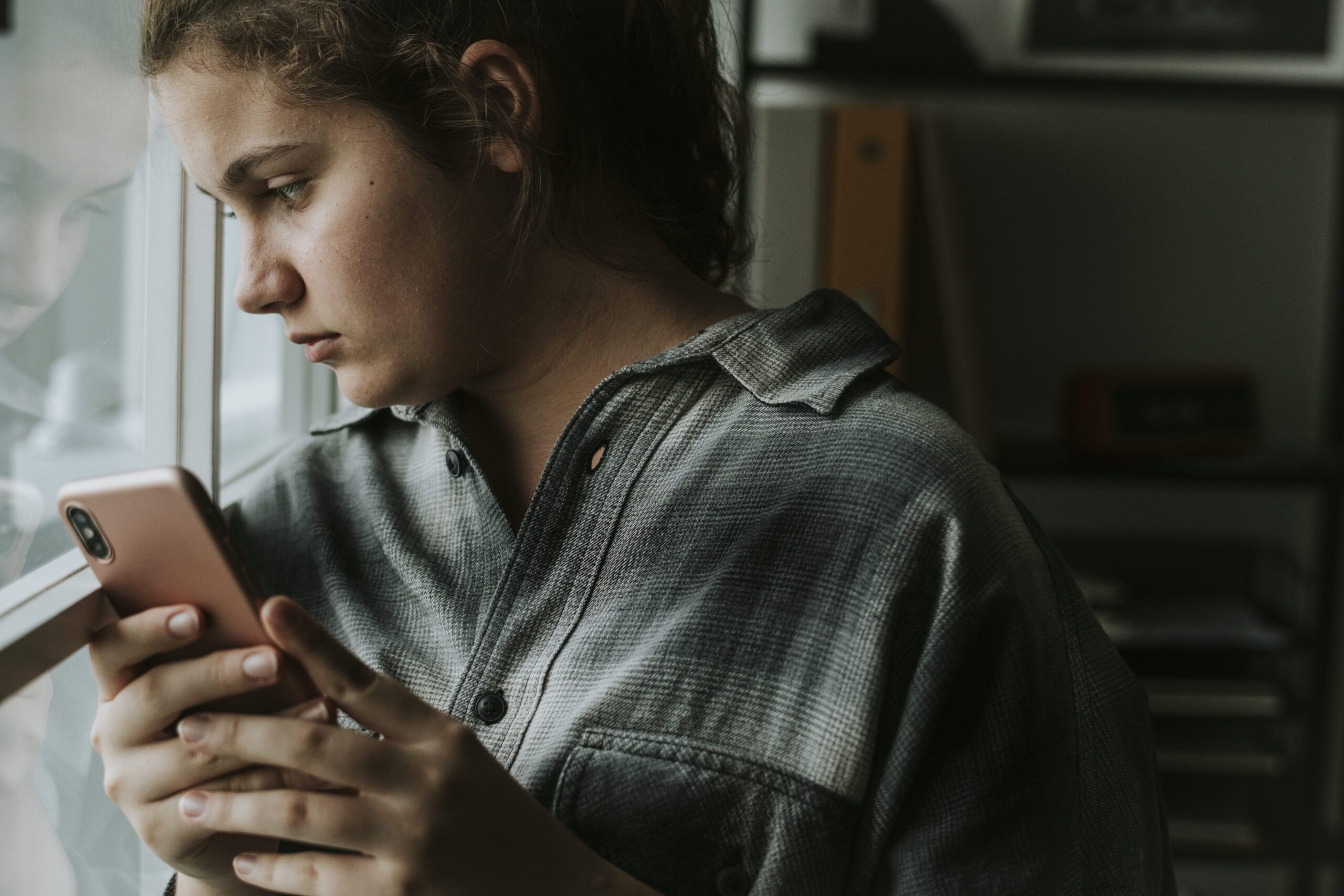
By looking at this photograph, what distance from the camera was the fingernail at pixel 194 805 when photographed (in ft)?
1.69

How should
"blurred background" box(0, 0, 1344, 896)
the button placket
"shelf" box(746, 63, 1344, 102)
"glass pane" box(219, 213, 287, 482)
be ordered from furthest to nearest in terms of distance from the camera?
"shelf" box(746, 63, 1344, 102)
"blurred background" box(0, 0, 1344, 896)
"glass pane" box(219, 213, 287, 482)
the button placket

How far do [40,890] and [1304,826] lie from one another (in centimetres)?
182

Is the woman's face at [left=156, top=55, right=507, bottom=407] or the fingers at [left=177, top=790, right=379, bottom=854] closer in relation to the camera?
the fingers at [left=177, top=790, right=379, bottom=854]

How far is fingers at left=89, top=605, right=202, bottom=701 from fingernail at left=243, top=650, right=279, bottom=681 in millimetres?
30

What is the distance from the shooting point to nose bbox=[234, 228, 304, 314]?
64 cm

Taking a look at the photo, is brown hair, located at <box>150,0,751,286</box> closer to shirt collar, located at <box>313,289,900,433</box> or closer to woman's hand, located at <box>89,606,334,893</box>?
shirt collar, located at <box>313,289,900,433</box>

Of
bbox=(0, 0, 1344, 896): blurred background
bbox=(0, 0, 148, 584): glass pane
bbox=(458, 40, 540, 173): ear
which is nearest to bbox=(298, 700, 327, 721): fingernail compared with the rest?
bbox=(0, 0, 148, 584): glass pane

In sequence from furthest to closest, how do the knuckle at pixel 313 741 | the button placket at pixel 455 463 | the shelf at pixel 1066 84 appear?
1. the shelf at pixel 1066 84
2. the button placket at pixel 455 463
3. the knuckle at pixel 313 741

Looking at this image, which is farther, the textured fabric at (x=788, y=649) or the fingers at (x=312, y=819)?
the textured fabric at (x=788, y=649)

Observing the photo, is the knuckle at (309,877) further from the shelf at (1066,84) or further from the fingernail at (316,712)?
the shelf at (1066,84)

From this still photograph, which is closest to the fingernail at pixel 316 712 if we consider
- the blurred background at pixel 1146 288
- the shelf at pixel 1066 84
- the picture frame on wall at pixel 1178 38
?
the blurred background at pixel 1146 288

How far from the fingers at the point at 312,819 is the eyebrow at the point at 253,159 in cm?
32

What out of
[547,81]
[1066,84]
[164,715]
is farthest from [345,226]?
[1066,84]

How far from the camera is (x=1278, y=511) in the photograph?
2.03 meters
